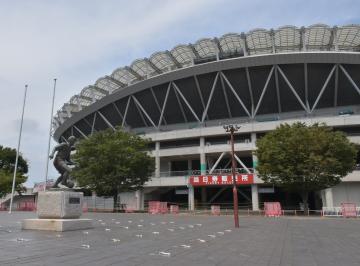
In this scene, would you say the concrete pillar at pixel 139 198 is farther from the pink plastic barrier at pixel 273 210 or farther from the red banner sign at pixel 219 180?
the pink plastic barrier at pixel 273 210

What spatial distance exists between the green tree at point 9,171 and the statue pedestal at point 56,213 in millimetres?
48067

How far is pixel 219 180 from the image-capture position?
43844mm

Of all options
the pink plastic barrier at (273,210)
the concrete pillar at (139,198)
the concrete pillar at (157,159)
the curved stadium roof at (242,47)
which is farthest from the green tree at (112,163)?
the curved stadium roof at (242,47)

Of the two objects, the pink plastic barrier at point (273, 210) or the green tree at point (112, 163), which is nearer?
the pink plastic barrier at point (273, 210)

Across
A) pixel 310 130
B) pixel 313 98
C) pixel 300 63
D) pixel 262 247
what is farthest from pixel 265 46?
pixel 262 247

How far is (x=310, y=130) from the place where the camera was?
104 ft

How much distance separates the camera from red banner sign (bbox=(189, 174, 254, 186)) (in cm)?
4256

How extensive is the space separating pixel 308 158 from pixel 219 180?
15.8 m

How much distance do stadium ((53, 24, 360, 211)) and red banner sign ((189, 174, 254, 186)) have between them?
0.13 m

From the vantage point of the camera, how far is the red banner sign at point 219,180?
140ft

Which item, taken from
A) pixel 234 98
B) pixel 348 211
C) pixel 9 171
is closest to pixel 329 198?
pixel 348 211

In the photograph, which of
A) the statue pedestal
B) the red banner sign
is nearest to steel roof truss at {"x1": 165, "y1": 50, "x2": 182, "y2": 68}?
the red banner sign

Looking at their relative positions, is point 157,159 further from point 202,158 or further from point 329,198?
point 329,198

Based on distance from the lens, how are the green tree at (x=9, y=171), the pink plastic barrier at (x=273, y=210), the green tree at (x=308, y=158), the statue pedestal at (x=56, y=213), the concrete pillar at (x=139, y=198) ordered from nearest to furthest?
the statue pedestal at (x=56, y=213), the green tree at (x=308, y=158), the pink plastic barrier at (x=273, y=210), the concrete pillar at (x=139, y=198), the green tree at (x=9, y=171)
